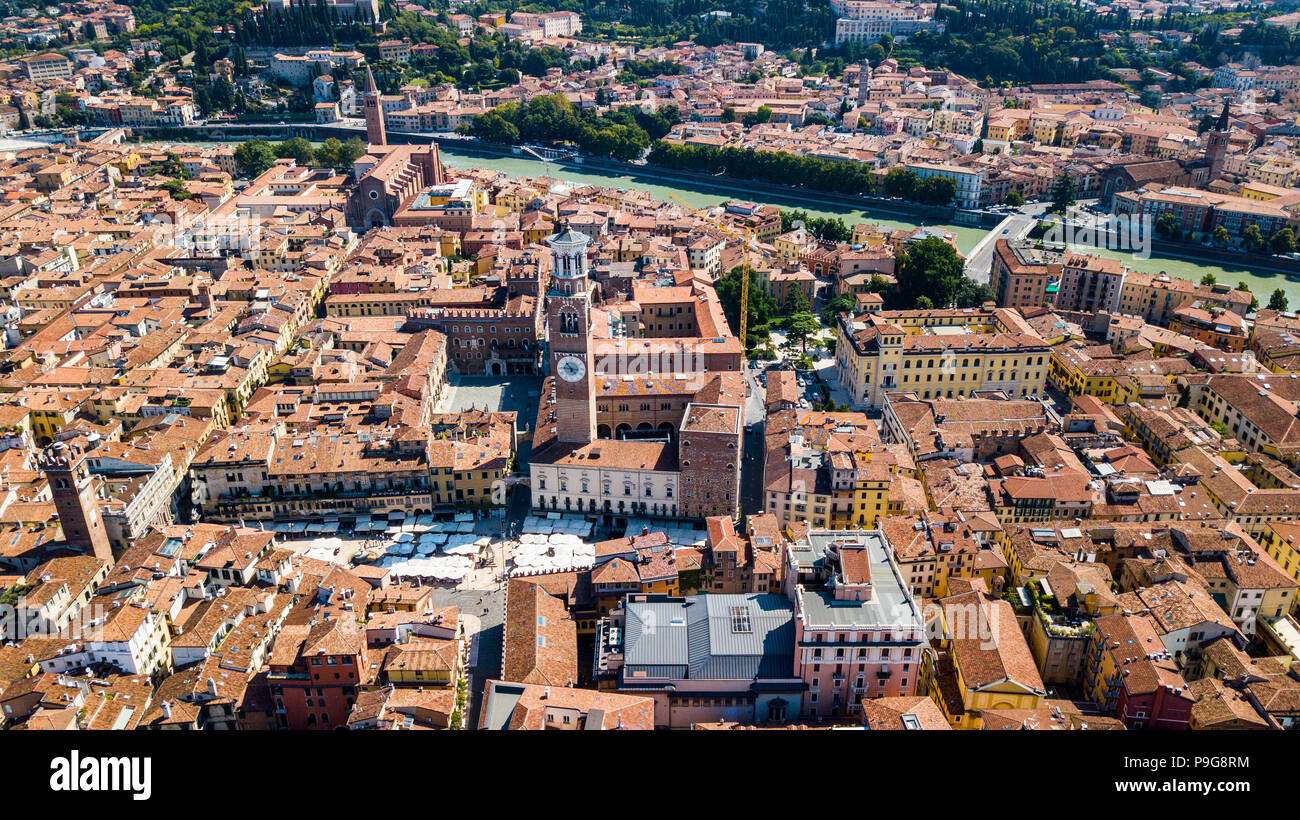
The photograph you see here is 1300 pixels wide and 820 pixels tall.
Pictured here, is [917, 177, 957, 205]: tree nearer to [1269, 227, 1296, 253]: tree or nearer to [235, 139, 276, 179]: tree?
[1269, 227, 1296, 253]: tree

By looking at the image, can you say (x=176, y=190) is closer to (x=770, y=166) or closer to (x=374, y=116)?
(x=374, y=116)

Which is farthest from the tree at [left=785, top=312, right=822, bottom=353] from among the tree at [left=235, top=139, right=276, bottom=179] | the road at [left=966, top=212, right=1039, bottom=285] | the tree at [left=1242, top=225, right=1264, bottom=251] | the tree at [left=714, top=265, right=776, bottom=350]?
the tree at [left=235, top=139, right=276, bottom=179]

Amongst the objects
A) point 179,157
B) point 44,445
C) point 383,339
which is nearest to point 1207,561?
point 383,339

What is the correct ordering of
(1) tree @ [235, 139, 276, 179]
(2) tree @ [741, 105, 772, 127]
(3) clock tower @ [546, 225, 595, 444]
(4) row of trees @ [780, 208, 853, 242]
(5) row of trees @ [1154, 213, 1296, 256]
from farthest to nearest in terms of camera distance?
(2) tree @ [741, 105, 772, 127] < (1) tree @ [235, 139, 276, 179] < (4) row of trees @ [780, 208, 853, 242] < (5) row of trees @ [1154, 213, 1296, 256] < (3) clock tower @ [546, 225, 595, 444]

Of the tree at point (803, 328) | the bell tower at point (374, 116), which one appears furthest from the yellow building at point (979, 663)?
the bell tower at point (374, 116)

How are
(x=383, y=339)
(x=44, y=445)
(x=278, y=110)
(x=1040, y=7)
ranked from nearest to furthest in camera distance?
(x=44, y=445) → (x=383, y=339) → (x=278, y=110) → (x=1040, y=7)

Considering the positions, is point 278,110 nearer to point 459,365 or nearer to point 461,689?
point 459,365
